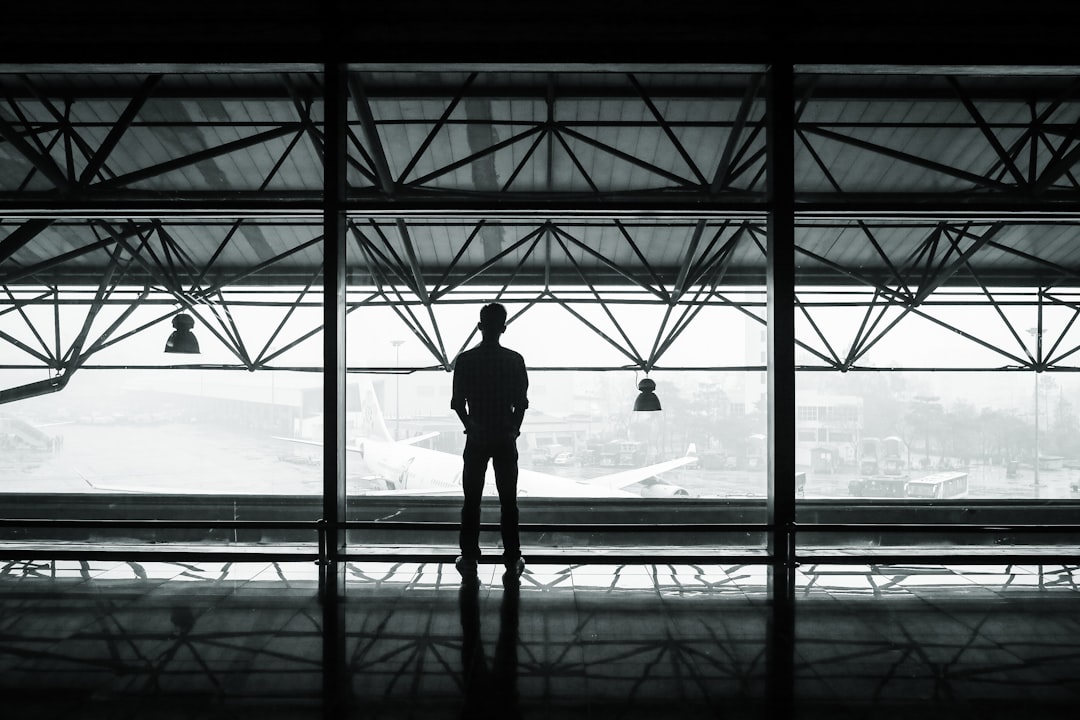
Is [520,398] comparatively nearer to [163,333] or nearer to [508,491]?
[508,491]

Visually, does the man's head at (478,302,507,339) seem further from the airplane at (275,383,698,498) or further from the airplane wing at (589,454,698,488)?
the airplane wing at (589,454,698,488)

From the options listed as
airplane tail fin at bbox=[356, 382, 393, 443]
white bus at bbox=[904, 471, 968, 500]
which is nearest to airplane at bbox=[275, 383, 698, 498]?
airplane tail fin at bbox=[356, 382, 393, 443]

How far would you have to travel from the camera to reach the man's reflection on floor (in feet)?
8.50

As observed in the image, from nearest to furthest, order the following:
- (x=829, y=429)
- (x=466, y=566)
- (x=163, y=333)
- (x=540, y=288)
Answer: (x=466, y=566) → (x=540, y=288) → (x=163, y=333) → (x=829, y=429)

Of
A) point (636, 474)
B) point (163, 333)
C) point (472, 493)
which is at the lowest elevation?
point (636, 474)

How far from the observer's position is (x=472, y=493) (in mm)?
4688

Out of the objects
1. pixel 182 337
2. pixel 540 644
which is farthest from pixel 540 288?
pixel 540 644

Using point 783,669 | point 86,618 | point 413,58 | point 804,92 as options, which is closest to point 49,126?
point 413,58

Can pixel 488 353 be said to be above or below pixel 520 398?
above

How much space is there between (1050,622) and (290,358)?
1041 cm

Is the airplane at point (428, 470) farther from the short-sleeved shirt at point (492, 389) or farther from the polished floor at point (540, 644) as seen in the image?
the polished floor at point (540, 644)

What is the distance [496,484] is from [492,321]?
1.05 m

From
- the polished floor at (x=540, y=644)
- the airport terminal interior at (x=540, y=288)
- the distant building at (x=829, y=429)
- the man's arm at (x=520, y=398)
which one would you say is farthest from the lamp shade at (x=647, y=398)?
the distant building at (x=829, y=429)

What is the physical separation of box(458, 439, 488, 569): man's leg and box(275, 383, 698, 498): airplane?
19881 millimetres
